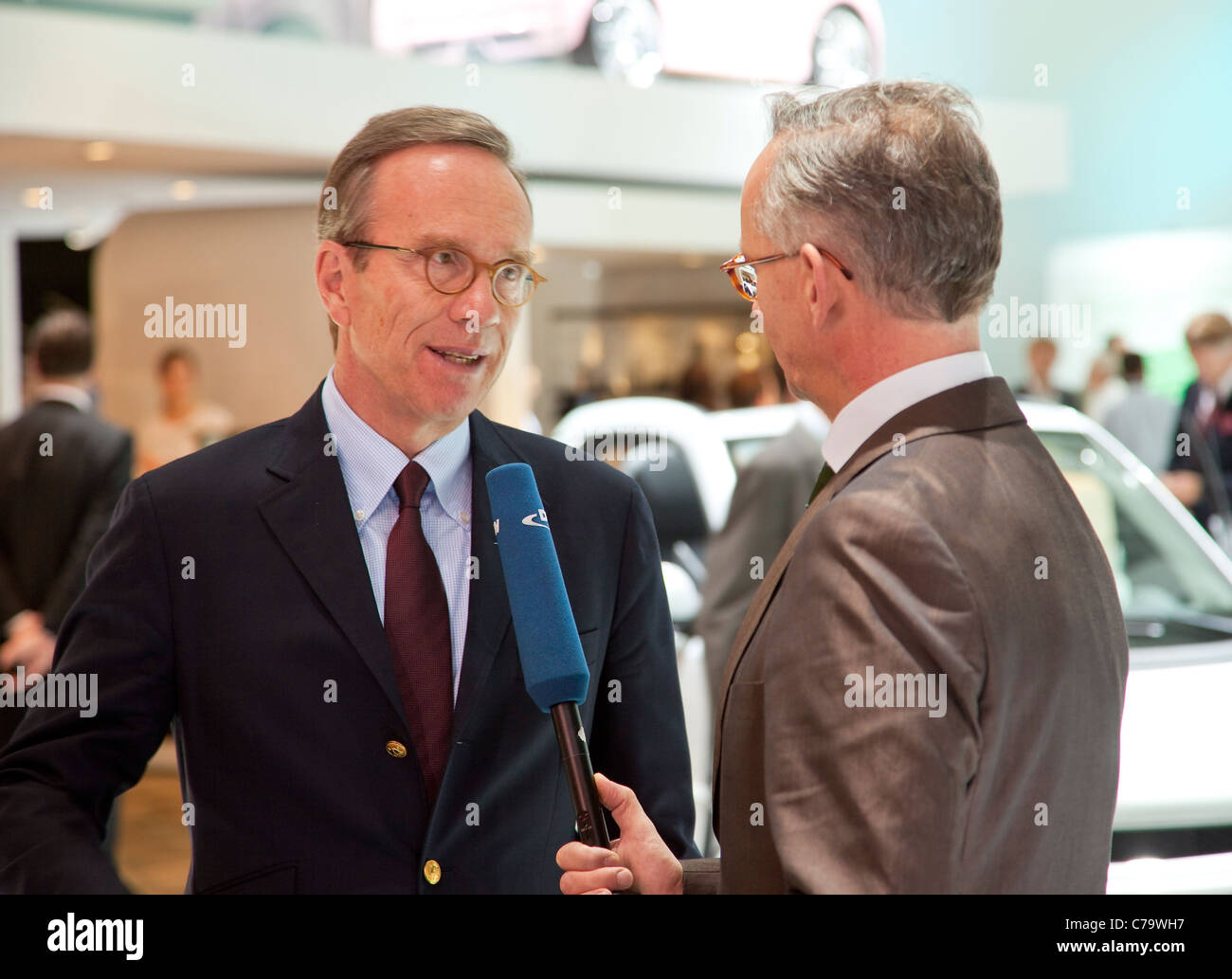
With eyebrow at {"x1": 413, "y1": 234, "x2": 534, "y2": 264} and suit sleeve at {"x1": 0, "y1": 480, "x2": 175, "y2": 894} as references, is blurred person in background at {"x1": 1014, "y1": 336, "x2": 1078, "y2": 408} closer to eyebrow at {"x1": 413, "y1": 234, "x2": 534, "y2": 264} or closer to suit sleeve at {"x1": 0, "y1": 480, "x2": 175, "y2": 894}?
eyebrow at {"x1": 413, "y1": 234, "x2": 534, "y2": 264}

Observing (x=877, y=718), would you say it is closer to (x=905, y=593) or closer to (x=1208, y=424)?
(x=905, y=593)

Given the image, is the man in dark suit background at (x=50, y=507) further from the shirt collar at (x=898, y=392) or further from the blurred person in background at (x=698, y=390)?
the blurred person in background at (x=698, y=390)

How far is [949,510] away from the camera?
1173 millimetres

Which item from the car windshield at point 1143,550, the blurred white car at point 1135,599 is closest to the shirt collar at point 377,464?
the blurred white car at point 1135,599

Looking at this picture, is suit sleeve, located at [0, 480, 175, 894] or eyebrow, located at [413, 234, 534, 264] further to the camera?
eyebrow, located at [413, 234, 534, 264]

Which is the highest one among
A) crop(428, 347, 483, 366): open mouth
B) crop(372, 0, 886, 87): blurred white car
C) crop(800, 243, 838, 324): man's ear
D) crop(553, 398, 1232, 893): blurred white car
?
crop(372, 0, 886, 87): blurred white car

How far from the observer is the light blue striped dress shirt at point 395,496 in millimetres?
1615

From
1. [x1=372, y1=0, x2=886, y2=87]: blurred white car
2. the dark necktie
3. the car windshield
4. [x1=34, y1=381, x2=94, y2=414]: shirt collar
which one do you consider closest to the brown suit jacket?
the dark necktie

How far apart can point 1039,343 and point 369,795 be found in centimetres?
887

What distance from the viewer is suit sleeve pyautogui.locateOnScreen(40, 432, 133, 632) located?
419 centimetres

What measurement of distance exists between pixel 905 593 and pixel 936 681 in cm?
8

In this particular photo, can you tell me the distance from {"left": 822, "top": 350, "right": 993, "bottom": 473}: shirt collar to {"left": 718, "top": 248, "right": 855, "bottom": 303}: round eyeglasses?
11 cm

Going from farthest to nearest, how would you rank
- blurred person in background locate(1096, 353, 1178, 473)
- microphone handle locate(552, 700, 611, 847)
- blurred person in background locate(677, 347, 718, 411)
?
blurred person in background locate(677, 347, 718, 411) < blurred person in background locate(1096, 353, 1178, 473) < microphone handle locate(552, 700, 611, 847)

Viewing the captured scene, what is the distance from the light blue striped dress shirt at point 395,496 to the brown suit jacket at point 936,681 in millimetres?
459
